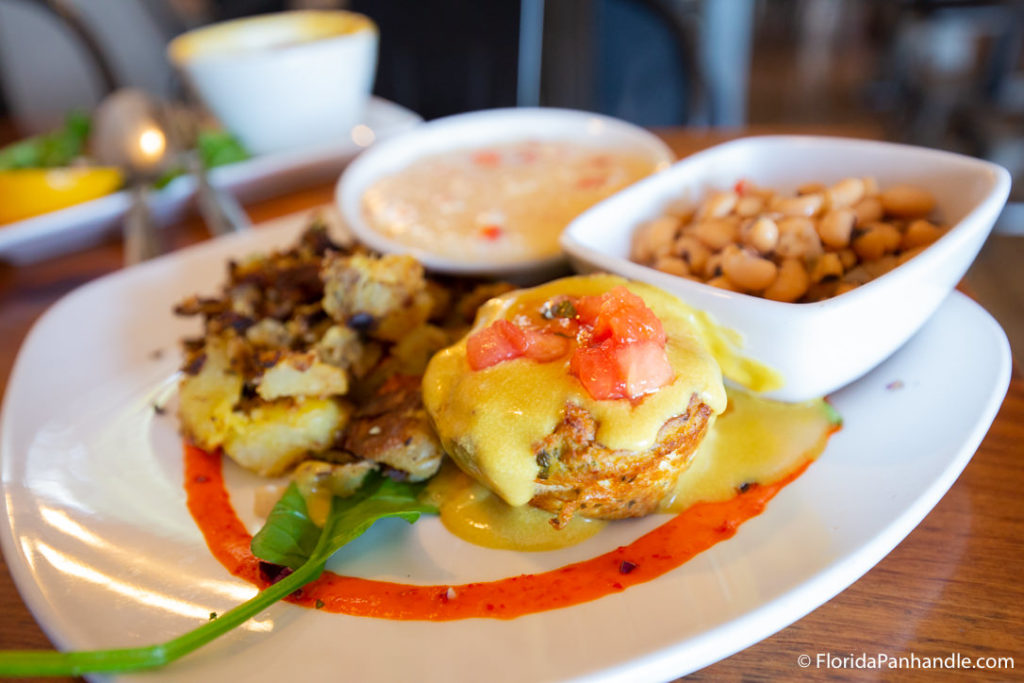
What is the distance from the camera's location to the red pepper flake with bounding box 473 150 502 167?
2.60m

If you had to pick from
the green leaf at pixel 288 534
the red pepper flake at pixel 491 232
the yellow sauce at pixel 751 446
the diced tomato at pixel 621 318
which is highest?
the diced tomato at pixel 621 318

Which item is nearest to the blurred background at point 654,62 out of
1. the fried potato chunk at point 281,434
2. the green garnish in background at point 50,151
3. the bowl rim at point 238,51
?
the bowl rim at point 238,51

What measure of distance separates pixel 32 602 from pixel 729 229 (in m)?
1.65

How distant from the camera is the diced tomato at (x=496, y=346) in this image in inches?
54.3

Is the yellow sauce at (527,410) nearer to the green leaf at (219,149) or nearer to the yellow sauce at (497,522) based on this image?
the yellow sauce at (497,522)

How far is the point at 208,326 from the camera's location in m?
1.85

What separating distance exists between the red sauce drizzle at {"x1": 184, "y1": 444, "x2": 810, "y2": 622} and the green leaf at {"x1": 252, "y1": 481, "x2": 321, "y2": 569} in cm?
5

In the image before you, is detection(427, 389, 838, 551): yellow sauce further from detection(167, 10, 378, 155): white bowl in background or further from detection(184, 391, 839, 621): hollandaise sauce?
detection(167, 10, 378, 155): white bowl in background

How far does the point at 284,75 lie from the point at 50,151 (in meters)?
1.23

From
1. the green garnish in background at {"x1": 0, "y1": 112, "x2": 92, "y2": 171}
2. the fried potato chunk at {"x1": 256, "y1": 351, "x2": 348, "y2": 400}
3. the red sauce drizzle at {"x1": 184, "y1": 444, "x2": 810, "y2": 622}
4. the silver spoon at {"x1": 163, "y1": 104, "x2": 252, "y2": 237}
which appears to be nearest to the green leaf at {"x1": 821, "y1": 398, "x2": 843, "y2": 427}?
the red sauce drizzle at {"x1": 184, "y1": 444, "x2": 810, "y2": 622}

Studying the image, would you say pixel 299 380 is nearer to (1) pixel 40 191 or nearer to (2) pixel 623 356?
(2) pixel 623 356

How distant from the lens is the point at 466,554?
1379 mm

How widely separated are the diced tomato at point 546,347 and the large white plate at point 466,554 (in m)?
0.38

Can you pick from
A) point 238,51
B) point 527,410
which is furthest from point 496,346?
point 238,51
